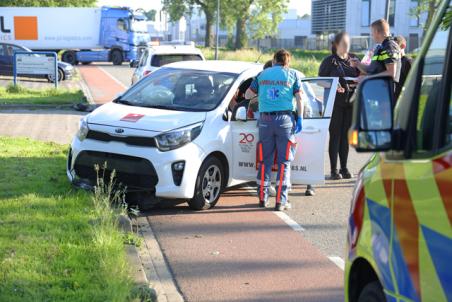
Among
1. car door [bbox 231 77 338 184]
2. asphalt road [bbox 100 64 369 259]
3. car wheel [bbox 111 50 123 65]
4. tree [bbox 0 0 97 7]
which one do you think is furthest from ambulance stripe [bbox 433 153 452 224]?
tree [bbox 0 0 97 7]

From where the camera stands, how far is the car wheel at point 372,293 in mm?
3113

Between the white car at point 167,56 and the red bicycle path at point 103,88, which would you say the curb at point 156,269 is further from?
the red bicycle path at point 103,88

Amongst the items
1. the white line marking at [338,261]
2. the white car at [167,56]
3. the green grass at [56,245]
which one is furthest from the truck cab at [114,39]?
the white line marking at [338,261]

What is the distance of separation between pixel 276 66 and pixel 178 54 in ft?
27.7

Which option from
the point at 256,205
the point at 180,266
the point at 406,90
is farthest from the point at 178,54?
the point at 406,90

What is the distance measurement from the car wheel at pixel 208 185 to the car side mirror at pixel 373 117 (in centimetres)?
496

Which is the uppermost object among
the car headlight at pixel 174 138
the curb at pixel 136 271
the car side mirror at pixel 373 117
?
the car side mirror at pixel 373 117

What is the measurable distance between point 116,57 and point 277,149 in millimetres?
42177

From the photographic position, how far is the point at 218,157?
8.12 meters

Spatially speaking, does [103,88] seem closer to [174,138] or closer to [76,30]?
[174,138]

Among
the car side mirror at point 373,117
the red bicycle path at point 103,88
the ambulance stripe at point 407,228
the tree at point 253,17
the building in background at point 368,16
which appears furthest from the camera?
the building in background at point 368,16

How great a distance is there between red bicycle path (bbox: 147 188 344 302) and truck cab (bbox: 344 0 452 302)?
7.35 feet

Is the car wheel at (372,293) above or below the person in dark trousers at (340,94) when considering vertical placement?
below

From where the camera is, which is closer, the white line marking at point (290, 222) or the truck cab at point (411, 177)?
the truck cab at point (411, 177)
